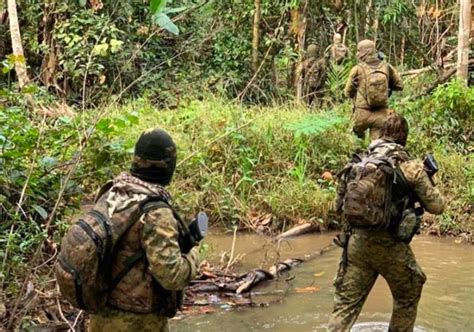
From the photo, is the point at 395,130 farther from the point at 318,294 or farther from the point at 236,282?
the point at 236,282

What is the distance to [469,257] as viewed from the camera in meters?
7.90

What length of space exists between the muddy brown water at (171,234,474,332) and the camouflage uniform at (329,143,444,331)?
2.62 ft

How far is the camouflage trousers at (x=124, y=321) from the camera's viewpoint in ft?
10.5

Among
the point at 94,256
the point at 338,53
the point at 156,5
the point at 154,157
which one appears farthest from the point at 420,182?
the point at 338,53

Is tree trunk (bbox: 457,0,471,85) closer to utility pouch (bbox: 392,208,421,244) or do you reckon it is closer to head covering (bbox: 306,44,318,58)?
head covering (bbox: 306,44,318,58)

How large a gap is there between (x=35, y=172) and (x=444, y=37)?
12.5 metres

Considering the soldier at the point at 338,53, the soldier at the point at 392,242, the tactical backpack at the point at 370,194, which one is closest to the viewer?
the tactical backpack at the point at 370,194

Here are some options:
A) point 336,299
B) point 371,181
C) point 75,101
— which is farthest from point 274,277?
point 75,101

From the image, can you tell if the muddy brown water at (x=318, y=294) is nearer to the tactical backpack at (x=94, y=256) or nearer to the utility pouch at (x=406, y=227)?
the utility pouch at (x=406, y=227)

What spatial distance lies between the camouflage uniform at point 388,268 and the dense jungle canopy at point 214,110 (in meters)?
1.44

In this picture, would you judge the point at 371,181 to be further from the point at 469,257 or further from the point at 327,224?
the point at 327,224

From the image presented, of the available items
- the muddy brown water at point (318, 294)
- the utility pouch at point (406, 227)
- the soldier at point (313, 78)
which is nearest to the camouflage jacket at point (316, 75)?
the soldier at point (313, 78)

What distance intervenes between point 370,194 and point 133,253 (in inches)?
77.3

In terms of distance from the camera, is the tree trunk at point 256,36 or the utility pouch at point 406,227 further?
the tree trunk at point 256,36
